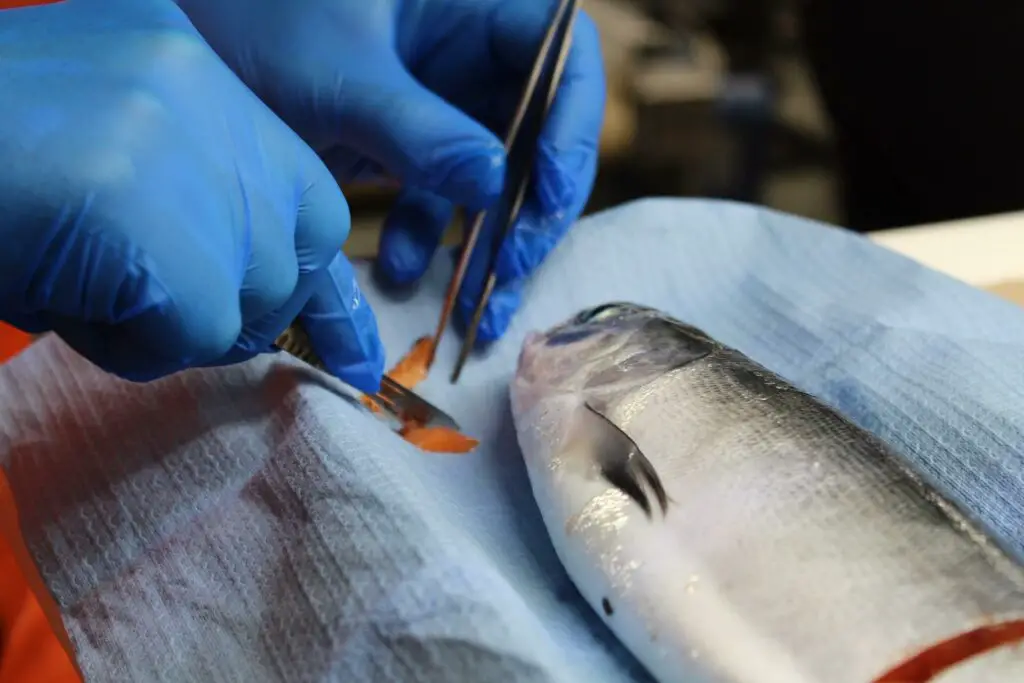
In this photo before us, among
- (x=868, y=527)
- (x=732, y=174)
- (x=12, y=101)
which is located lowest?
(x=732, y=174)

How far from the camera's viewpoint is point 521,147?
3.14 feet

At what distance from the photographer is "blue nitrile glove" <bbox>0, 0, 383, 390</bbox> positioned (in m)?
0.48

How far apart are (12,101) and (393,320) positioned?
474mm

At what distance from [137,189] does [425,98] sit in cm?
34

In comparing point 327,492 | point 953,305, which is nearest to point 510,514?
point 327,492

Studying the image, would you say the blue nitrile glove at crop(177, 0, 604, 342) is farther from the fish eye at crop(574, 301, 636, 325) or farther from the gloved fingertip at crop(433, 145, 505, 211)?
the fish eye at crop(574, 301, 636, 325)

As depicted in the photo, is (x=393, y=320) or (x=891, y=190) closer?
(x=393, y=320)

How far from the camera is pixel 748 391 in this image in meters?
0.67

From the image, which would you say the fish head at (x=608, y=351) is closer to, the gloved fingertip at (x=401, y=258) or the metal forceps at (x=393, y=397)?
the metal forceps at (x=393, y=397)

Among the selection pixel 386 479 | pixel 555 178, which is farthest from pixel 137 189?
pixel 555 178

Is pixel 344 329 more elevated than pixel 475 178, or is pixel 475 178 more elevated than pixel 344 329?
pixel 475 178

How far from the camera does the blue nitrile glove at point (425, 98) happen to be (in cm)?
77

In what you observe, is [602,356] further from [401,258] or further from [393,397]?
[401,258]

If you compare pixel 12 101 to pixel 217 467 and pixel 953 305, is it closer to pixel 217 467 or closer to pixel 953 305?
pixel 217 467
